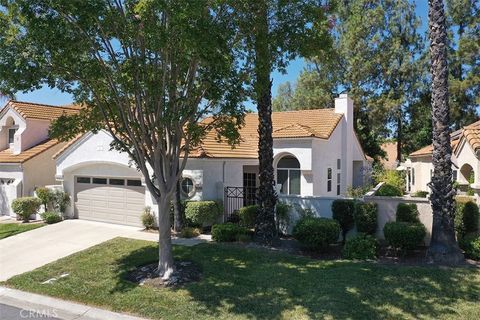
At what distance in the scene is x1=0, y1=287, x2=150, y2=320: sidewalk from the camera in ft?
25.9

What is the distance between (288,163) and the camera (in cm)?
1919

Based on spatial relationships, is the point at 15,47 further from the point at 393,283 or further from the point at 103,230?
the point at 393,283

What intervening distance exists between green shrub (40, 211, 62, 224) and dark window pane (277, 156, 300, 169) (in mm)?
10662

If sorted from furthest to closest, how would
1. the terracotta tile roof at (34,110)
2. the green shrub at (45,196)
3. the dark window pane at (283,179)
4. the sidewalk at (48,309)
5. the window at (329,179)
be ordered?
the terracotta tile roof at (34,110) → the window at (329,179) → the dark window pane at (283,179) → the green shrub at (45,196) → the sidewalk at (48,309)

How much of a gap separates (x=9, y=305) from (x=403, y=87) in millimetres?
32730

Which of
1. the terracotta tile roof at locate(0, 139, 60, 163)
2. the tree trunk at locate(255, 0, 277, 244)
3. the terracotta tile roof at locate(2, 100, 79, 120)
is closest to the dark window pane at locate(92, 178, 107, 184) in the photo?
the terracotta tile roof at locate(0, 139, 60, 163)

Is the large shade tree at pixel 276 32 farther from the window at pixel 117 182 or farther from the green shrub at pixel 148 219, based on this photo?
the window at pixel 117 182

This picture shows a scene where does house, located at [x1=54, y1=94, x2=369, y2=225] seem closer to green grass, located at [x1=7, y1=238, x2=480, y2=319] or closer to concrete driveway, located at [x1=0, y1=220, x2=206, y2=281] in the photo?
concrete driveway, located at [x1=0, y1=220, x2=206, y2=281]

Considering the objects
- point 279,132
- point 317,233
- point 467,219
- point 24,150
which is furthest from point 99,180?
point 467,219

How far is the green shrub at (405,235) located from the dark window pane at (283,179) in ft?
28.1

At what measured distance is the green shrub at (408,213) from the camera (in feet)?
38.3

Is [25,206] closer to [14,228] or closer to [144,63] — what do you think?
[14,228]

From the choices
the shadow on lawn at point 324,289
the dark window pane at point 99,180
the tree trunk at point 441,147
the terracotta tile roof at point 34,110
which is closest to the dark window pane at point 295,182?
the shadow on lawn at point 324,289

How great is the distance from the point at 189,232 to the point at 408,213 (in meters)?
7.38
